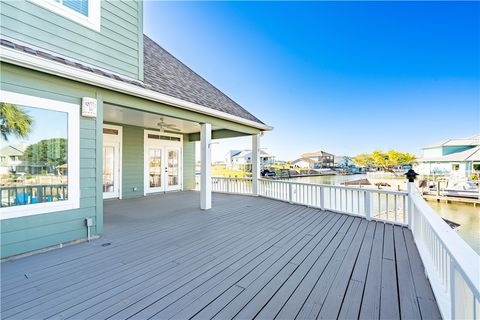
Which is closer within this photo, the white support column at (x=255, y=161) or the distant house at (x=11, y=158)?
the distant house at (x=11, y=158)

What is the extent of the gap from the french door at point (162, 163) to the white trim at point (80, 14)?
457 cm

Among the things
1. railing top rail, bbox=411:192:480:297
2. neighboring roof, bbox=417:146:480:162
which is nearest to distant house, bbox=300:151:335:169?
neighboring roof, bbox=417:146:480:162

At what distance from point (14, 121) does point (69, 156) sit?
738mm

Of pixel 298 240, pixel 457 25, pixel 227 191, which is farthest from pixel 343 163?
pixel 298 240

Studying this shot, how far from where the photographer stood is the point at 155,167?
793cm

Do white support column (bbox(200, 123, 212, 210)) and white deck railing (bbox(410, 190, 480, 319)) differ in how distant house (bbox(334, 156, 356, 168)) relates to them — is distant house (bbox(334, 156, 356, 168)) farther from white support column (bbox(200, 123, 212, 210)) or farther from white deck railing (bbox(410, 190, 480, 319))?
white deck railing (bbox(410, 190, 480, 319))

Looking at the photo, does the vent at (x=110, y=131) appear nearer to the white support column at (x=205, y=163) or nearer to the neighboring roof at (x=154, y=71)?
the neighboring roof at (x=154, y=71)

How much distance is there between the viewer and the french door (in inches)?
302

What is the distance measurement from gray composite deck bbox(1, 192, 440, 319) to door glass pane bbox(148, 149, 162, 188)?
4079 mm

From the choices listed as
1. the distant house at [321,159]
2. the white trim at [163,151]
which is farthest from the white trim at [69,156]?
the distant house at [321,159]

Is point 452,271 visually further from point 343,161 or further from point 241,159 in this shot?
point 343,161

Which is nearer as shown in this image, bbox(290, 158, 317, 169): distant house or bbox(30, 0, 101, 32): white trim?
bbox(30, 0, 101, 32): white trim

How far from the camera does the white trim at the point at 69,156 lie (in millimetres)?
2674

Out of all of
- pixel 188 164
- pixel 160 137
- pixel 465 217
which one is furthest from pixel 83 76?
pixel 465 217
